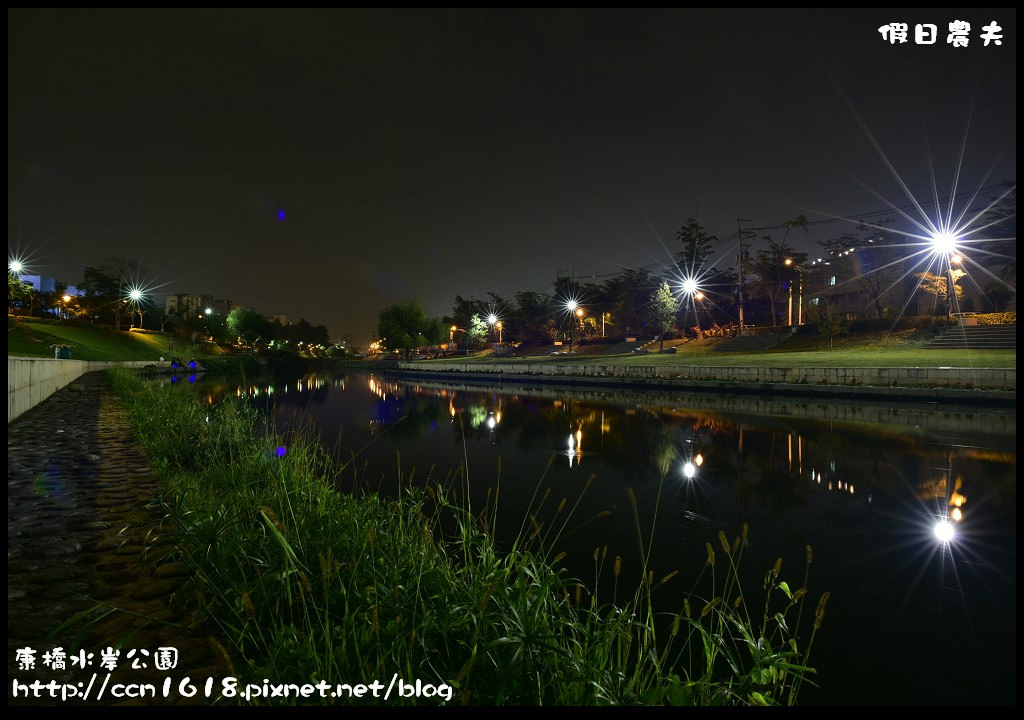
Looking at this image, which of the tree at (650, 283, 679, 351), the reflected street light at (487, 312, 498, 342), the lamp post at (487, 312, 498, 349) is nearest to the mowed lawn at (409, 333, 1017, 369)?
the tree at (650, 283, 679, 351)

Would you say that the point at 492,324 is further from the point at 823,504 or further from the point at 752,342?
the point at 823,504

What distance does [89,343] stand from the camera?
54500 mm

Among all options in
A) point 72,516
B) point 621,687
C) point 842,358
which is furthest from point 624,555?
point 842,358

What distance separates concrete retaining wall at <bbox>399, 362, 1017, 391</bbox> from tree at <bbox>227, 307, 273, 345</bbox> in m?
87.1

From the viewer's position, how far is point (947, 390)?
21.3 metres

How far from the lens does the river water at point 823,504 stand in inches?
174

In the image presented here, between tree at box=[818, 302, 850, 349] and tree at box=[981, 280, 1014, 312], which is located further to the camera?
tree at box=[818, 302, 850, 349]

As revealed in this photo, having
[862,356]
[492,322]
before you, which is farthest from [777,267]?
[492,322]

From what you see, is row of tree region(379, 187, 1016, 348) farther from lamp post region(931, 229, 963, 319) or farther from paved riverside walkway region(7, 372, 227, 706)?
paved riverside walkway region(7, 372, 227, 706)

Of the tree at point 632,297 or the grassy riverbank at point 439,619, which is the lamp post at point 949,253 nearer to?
the tree at point 632,297

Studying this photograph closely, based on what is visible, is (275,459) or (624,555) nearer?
(624,555)

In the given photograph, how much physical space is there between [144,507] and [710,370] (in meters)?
30.2

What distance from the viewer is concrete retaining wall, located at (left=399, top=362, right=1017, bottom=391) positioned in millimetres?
21062

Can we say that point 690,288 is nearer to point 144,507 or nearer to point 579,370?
point 579,370
